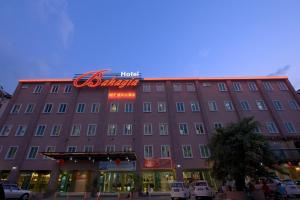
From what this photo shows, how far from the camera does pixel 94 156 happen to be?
30.1 metres

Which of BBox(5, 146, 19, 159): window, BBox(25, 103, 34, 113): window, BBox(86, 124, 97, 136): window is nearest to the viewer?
BBox(5, 146, 19, 159): window

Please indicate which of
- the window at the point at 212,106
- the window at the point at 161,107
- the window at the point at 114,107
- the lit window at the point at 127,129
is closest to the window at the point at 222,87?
the window at the point at 212,106

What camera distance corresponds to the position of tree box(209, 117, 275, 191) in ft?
56.4

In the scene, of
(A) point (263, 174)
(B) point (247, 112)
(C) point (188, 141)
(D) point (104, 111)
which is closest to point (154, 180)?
(C) point (188, 141)

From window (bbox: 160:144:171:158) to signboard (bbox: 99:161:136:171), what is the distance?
4.74 metres

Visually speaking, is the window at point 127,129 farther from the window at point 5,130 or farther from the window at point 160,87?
the window at point 5,130

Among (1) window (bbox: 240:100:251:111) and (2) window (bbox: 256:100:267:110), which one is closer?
(1) window (bbox: 240:100:251:111)

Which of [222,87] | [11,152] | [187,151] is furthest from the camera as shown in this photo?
[222,87]

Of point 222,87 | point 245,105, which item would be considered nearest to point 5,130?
point 222,87

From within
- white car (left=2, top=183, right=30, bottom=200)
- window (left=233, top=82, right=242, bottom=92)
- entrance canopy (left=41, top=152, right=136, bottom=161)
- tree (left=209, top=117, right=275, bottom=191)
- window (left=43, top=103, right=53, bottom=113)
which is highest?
window (left=233, top=82, right=242, bottom=92)

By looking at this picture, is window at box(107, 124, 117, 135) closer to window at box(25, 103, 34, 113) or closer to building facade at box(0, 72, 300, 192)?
building facade at box(0, 72, 300, 192)

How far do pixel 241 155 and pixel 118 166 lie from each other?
1919 cm

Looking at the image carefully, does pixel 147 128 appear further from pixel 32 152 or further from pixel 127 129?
pixel 32 152


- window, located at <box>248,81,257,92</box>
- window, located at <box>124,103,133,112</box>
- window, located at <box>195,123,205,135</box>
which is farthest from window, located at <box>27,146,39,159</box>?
window, located at <box>248,81,257,92</box>
